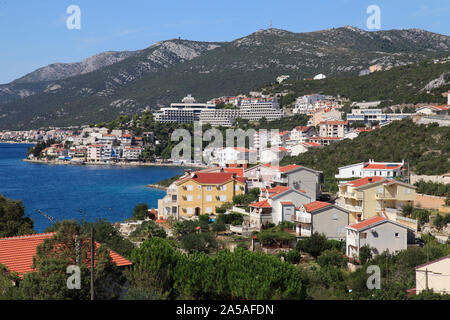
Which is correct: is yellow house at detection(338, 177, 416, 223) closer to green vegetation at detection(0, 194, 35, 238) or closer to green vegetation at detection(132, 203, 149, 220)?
green vegetation at detection(132, 203, 149, 220)

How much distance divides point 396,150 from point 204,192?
44.1 ft

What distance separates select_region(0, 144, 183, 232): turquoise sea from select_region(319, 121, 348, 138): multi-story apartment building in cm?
1820

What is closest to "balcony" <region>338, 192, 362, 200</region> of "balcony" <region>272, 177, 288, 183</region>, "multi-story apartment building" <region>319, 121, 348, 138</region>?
"balcony" <region>272, 177, 288, 183</region>

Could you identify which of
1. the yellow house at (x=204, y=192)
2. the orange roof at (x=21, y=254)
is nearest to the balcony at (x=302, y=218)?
the yellow house at (x=204, y=192)

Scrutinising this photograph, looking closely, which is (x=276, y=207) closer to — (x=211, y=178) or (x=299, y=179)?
(x=299, y=179)

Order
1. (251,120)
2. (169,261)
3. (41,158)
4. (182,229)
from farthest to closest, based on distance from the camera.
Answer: (41,158)
(251,120)
(182,229)
(169,261)

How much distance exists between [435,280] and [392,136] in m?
25.1

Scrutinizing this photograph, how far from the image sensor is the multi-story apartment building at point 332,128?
58.8m

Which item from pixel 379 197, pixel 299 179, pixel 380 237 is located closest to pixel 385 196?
pixel 379 197

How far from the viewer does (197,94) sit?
5123 inches

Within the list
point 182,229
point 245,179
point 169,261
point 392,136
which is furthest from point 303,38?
point 169,261

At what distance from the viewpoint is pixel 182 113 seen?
109500 mm

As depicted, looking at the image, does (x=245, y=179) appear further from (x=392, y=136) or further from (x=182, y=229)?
(x=392, y=136)

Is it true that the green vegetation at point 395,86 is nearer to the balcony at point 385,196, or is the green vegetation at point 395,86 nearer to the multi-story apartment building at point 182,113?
the multi-story apartment building at point 182,113
